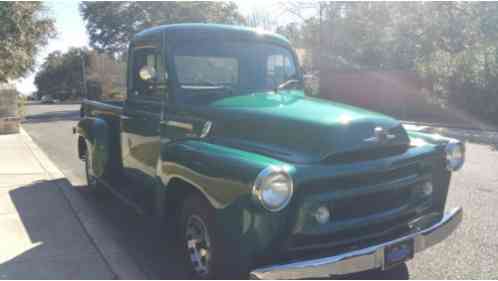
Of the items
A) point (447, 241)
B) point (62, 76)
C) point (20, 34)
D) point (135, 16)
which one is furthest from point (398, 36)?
point (62, 76)

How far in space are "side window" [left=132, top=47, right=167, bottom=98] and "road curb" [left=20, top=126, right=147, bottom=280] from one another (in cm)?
151

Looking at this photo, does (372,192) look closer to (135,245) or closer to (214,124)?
(214,124)

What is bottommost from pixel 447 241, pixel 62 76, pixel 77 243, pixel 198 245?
pixel 447 241

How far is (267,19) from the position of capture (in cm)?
3238

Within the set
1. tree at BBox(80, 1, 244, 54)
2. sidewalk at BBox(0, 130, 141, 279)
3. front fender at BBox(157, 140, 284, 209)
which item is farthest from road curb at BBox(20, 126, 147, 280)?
tree at BBox(80, 1, 244, 54)

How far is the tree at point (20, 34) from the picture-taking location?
1379 cm

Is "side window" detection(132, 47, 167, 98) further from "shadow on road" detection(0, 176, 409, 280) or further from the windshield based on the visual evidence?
"shadow on road" detection(0, 176, 409, 280)

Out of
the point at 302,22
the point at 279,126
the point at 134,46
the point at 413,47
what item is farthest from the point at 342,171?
the point at 302,22

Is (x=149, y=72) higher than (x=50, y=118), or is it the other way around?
(x=149, y=72)

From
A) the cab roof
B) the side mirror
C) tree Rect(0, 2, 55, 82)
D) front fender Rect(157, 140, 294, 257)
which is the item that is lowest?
front fender Rect(157, 140, 294, 257)

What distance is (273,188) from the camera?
2617 mm

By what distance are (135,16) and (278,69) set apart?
2487 centimetres

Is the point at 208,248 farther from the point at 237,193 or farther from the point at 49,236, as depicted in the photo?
the point at 49,236

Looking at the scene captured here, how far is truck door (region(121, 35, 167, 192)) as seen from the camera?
397 centimetres
